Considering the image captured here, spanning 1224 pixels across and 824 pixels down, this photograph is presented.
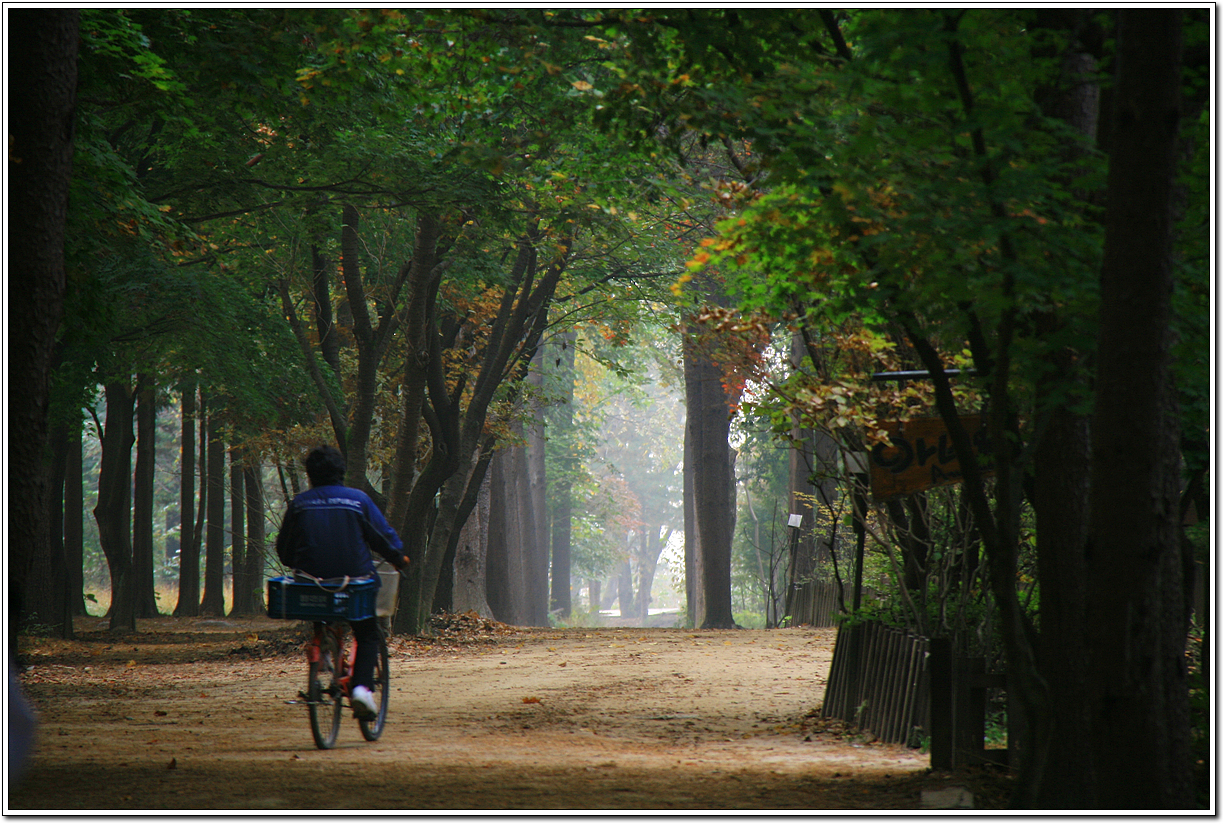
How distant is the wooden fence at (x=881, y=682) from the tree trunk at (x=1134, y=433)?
2.97 m

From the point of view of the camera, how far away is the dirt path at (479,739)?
17.8ft

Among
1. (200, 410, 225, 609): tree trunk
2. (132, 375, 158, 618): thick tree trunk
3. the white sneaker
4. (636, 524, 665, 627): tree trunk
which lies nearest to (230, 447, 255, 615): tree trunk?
(200, 410, 225, 609): tree trunk

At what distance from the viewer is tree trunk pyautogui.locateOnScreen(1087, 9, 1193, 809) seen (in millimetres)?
3812

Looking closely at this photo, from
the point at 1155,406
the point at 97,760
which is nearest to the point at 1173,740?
the point at 1155,406

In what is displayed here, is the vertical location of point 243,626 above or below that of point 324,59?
below

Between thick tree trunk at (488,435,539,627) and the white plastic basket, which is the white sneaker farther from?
thick tree trunk at (488,435,539,627)

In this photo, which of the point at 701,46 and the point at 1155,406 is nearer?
the point at 1155,406

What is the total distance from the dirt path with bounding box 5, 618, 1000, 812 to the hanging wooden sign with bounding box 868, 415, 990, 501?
1.68 metres

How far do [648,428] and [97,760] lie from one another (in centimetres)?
7222

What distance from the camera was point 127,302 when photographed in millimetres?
14234

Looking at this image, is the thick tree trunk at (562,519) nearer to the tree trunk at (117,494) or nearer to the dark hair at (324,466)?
the tree trunk at (117,494)

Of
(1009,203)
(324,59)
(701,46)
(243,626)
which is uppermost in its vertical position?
(324,59)

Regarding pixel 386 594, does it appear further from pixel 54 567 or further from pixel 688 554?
pixel 688 554

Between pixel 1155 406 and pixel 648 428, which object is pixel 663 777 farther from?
pixel 648 428
